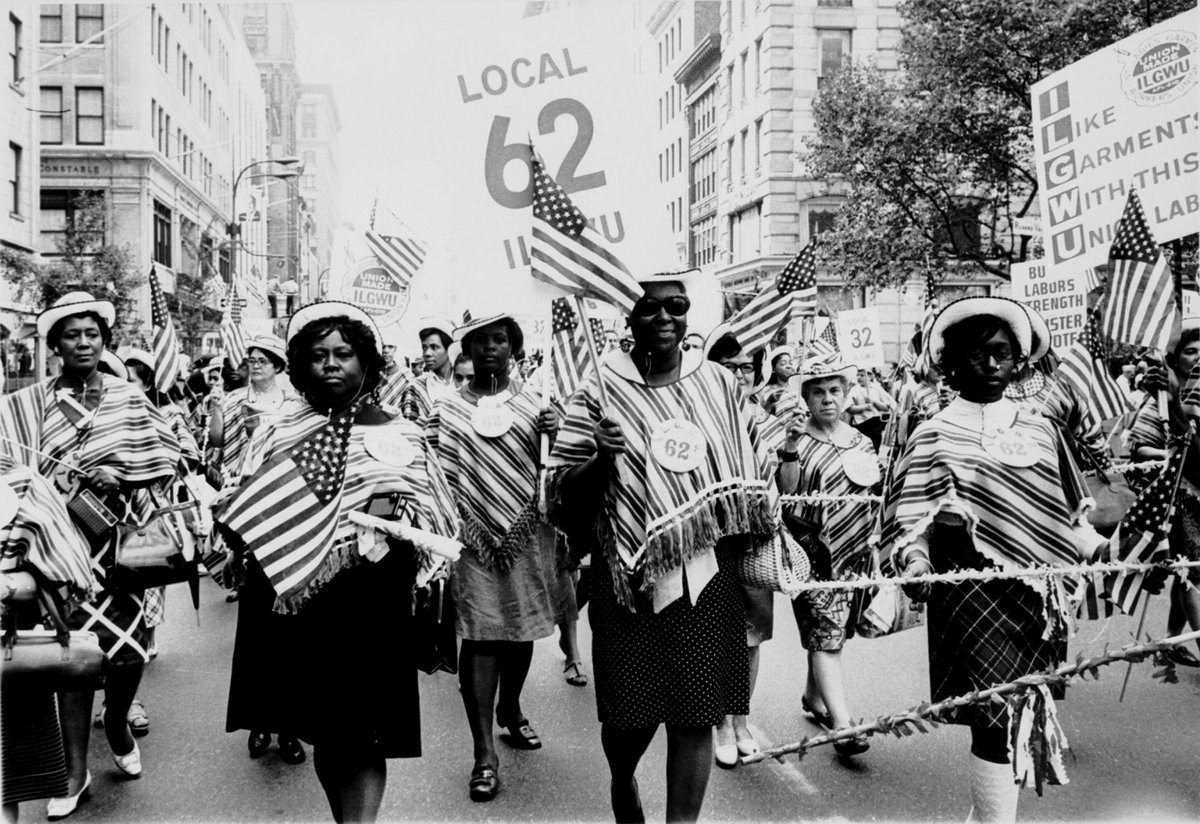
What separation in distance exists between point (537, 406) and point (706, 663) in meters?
2.15

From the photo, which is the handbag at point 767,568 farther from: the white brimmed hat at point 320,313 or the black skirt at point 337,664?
the white brimmed hat at point 320,313

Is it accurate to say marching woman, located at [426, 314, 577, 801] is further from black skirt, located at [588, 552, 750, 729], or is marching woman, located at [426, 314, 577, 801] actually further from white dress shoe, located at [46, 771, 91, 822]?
white dress shoe, located at [46, 771, 91, 822]

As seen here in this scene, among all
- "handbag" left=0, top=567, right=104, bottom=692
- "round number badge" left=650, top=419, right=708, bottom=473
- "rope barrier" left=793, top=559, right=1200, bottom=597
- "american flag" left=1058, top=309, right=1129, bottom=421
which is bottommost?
→ "handbag" left=0, top=567, right=104, bottom=692

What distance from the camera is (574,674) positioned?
A: 684 centimetres

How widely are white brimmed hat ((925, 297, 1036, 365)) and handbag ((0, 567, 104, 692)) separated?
3.09 meters

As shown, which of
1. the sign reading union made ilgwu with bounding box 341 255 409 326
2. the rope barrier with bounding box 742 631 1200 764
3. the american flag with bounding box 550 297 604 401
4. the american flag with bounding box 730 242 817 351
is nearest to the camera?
the rope barrier with bounding box 742 631 1200 764

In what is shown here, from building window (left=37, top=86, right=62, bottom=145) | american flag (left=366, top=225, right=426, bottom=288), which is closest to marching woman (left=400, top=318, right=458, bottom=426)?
american flag (left=366, top=225, right=426, bottom=288)

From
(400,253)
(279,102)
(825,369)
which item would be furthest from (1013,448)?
(279,102)

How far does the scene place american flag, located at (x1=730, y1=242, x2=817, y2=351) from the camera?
10133mm

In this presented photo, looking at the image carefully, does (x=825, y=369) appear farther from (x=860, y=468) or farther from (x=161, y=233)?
(x=161, y=233)

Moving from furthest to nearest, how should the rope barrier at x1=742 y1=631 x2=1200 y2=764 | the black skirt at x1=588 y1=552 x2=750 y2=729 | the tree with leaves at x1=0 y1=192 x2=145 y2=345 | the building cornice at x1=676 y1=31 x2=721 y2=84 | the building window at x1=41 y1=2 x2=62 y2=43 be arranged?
1. the building cornice at x1=676 y1=31 x2=721 y2=84
2. the building window at x1=41 y1=2 x2=62 y2=43
3. the tree with leaves at x1=0 y1=192 x2=145 y2=345
4. the black skirt at x1=588 y1=552 x2=750 y2=729
5. the rope barrier at x1=742 y1=631 x2=1200 y2=764

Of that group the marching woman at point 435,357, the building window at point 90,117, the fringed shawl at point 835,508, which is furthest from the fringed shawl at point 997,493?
the building window at point 90,117

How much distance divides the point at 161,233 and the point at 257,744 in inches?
1779

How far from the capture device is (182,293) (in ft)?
113
